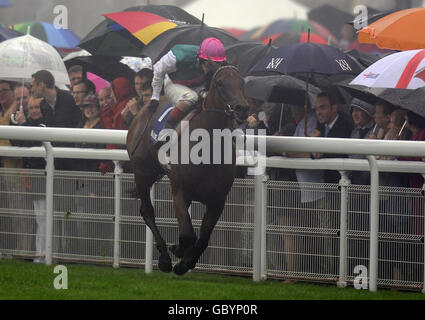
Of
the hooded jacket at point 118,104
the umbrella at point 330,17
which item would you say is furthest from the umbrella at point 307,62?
the umbrella at point 330,17

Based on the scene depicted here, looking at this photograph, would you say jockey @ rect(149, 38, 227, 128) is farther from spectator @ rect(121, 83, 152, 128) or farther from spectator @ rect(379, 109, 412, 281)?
spectator @ rect(121, 83, 152, 128)

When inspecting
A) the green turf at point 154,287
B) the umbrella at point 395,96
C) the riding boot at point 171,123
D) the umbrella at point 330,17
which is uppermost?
the umbrella at point 330,17

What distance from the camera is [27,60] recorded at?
404 inches

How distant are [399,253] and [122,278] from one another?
6.34 ft

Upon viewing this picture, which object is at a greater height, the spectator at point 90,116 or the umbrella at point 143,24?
the umbrella at point 143,24

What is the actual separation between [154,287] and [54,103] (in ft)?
9.89

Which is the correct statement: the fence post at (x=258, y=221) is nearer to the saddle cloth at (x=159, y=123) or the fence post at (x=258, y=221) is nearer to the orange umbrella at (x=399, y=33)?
the saddle cloth at (x=159, y=123)

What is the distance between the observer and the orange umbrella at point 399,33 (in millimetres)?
8695

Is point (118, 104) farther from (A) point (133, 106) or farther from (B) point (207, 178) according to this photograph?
(B) point (207, 178)

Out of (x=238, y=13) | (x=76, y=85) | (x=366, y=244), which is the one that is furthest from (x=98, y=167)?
(x=238, y=13)

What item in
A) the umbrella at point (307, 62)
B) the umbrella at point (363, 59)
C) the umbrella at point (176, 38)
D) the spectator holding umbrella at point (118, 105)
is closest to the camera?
the umbrella at point (307, 62)

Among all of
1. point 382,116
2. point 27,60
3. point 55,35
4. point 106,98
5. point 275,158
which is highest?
point 55,35

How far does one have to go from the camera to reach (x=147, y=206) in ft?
25.5

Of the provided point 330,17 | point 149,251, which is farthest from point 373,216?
point 330,17
